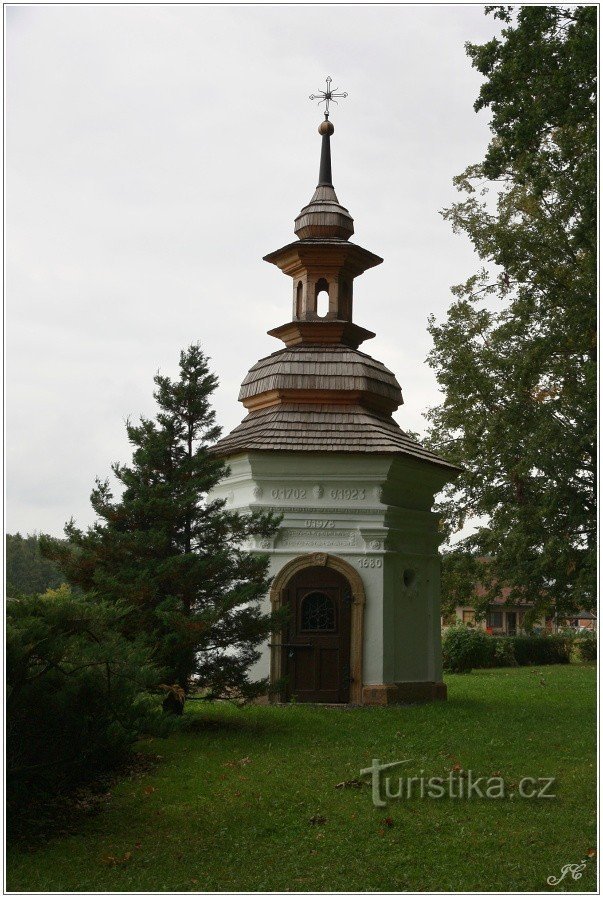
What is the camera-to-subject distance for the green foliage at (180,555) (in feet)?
38.3

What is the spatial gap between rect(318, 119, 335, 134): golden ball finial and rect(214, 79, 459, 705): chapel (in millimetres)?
5031

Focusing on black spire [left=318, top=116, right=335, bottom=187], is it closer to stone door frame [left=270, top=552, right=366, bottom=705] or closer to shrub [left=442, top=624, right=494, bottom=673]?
stone door frame [left=270, top=552, right=366, bottom=705]

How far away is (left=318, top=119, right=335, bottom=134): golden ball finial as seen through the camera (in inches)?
777

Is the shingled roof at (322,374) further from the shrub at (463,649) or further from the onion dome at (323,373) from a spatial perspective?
the shrub at (463,649)

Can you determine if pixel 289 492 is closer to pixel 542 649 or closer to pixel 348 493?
pixel 348 493

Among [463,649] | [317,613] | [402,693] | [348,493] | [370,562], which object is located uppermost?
[348,493]

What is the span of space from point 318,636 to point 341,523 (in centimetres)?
188

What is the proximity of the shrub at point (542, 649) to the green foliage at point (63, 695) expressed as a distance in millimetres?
27015

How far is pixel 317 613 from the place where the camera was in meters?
15.5

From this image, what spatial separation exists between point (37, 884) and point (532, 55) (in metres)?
13.0

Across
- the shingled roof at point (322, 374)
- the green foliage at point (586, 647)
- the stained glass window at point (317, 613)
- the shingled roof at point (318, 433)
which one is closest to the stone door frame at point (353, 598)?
the stained glass window at point (317, 613)

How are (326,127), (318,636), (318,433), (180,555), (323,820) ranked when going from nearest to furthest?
1. (323,820)
2. (180,555)
3. (318,636)
4. (318,433)
5. (326,127)

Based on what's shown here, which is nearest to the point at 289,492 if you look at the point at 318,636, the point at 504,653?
the point at 318,636

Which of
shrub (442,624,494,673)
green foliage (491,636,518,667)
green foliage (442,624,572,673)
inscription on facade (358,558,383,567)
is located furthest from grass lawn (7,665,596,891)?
green foliage (491,636,518,667)
